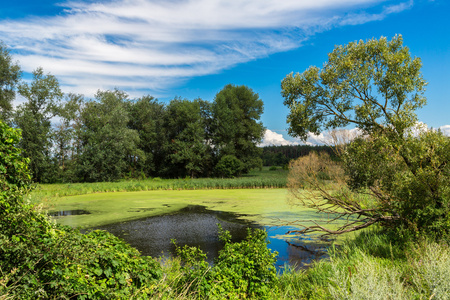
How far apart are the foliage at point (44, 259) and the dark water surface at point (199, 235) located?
212cm

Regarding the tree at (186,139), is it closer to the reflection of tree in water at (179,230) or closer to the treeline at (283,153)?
the treeline at (283,153)

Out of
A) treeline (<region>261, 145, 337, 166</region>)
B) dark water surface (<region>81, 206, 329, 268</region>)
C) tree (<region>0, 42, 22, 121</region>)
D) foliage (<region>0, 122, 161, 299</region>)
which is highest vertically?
tree (<region>0, 42, 22, 121</region>)

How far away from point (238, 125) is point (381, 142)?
2580 centimetres

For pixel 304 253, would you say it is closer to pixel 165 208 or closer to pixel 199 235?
pixel 199 235

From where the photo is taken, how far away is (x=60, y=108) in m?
27.2

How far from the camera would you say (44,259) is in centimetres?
304

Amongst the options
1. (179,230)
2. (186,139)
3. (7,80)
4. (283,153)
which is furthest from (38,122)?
(283,153)

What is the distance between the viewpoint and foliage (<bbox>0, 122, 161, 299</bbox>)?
2.97m

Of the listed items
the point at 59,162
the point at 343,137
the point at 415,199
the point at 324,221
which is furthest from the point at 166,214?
the point at 59,162

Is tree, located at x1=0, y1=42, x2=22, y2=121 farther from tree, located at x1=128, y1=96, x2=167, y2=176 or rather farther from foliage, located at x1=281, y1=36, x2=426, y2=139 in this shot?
foliage, located at x1=281, y1=36, x2=426, y2=139

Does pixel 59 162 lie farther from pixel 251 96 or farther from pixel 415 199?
pixel 415 199

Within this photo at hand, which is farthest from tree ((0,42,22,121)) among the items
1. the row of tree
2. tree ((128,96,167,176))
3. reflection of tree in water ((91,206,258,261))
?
reflection of tree in water ((91,206,258,261))

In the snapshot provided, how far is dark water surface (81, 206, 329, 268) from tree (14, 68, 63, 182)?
18.8m

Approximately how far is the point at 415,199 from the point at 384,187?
115cm
